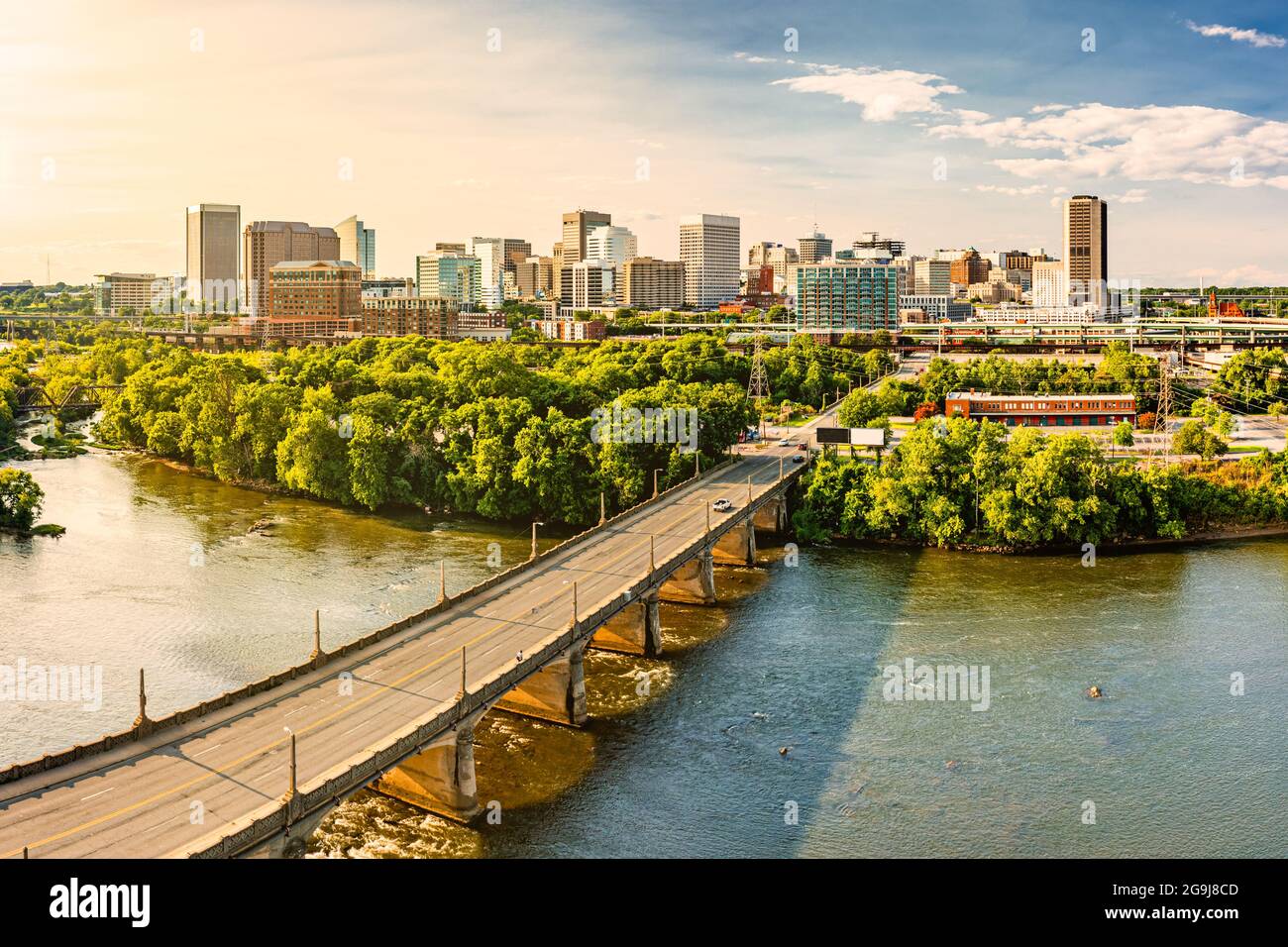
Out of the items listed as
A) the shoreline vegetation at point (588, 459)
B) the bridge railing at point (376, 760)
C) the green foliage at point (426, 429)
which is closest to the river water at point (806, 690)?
the bridge railing at point (376, 760)

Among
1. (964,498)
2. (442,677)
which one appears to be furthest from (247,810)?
(964,498)

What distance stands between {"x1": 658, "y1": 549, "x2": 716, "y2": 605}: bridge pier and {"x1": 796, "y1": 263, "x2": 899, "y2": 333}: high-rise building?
13222 cm

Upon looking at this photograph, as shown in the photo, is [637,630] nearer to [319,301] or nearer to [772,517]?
[772,517]

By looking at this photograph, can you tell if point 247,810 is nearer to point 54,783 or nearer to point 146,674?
point 54,783

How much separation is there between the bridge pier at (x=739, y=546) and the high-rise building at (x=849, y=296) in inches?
4907

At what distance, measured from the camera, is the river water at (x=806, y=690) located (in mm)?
27172

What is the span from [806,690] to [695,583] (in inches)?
479

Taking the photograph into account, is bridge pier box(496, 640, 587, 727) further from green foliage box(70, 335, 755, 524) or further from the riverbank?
the riverbank

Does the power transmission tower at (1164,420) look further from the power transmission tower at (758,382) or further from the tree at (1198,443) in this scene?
the power transmission tower at (758,382)

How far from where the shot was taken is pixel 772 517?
61.3 metres

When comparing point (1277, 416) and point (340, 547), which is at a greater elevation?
point (1277, 416)

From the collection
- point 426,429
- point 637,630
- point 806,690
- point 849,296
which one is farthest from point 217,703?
point 849,296

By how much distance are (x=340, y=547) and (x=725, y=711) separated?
27.4m

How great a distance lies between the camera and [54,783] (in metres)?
23.8
